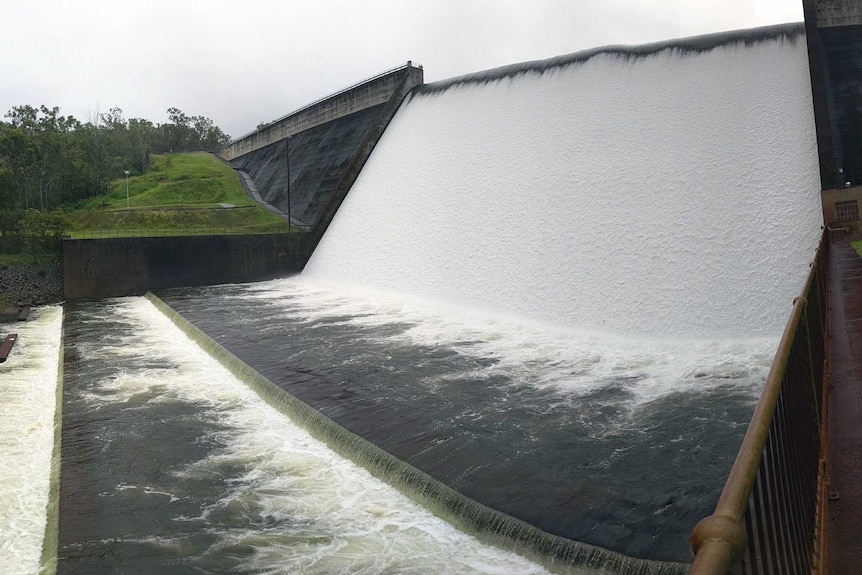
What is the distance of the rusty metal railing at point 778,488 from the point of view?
3.99 ft

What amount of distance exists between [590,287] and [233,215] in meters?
19.0

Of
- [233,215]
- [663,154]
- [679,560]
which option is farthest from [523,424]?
[233,215]

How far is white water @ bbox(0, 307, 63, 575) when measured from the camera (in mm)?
5430

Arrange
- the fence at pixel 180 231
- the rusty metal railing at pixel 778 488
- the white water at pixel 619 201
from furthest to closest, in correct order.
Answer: the fence at pixel 180 231, the white water at pixel 619 201, the rusty metal railing at pixel 778 488

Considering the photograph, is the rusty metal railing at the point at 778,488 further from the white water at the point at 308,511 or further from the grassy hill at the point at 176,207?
the grassy hill at the point at 176,207

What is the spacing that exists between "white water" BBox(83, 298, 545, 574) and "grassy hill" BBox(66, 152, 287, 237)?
17.6m

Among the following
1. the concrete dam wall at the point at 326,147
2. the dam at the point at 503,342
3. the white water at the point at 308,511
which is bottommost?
the white water at the point at 308,511

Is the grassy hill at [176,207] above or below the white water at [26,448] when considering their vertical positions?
above

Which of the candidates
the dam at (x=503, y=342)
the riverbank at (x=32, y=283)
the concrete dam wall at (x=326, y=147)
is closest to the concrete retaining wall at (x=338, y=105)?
the concrete dam wall at (x=326, y=147)

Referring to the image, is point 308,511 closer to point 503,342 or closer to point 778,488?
point 778,488

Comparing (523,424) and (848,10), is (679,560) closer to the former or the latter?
(523,424)

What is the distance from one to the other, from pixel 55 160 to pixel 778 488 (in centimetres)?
3852

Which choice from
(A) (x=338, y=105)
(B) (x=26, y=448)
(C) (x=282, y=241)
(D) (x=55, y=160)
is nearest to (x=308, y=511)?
(B) (x=26, y=448)

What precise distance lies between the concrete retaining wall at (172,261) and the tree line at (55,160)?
550 centimetres
